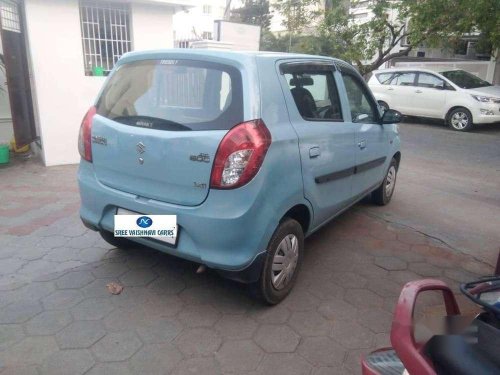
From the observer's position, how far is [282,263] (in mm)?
2934

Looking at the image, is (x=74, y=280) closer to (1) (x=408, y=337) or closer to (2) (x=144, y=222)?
(2) (x=144, y=222)

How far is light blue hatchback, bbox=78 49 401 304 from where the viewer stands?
251 cm

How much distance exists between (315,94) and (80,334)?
2369 millimetres

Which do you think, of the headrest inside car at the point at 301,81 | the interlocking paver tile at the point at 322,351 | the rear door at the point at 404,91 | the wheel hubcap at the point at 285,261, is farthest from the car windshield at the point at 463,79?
the interlocking paver tile at the point at 322,351

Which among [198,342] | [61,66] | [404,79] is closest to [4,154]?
[61,66]

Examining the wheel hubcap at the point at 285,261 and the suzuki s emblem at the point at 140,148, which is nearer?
the suzuki s emblem at the point at 140,148

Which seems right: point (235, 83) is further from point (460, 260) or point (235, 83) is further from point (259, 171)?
point (460, 260)

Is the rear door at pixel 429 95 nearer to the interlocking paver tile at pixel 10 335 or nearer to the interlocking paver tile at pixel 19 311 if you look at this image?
the interlocking paver tile at pixel 19 311

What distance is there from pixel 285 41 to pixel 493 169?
26326 mm

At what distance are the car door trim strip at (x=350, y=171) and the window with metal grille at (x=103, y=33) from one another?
485 cm

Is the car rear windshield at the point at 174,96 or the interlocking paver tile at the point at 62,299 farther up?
the car rear windshield at the point at 174,96

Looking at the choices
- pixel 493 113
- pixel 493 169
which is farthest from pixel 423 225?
pixel 493 113

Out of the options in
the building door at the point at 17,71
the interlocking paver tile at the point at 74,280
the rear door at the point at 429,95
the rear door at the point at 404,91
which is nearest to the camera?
the interlocking paver tile at the point at 74,280

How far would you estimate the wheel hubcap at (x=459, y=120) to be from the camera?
37.4ft
